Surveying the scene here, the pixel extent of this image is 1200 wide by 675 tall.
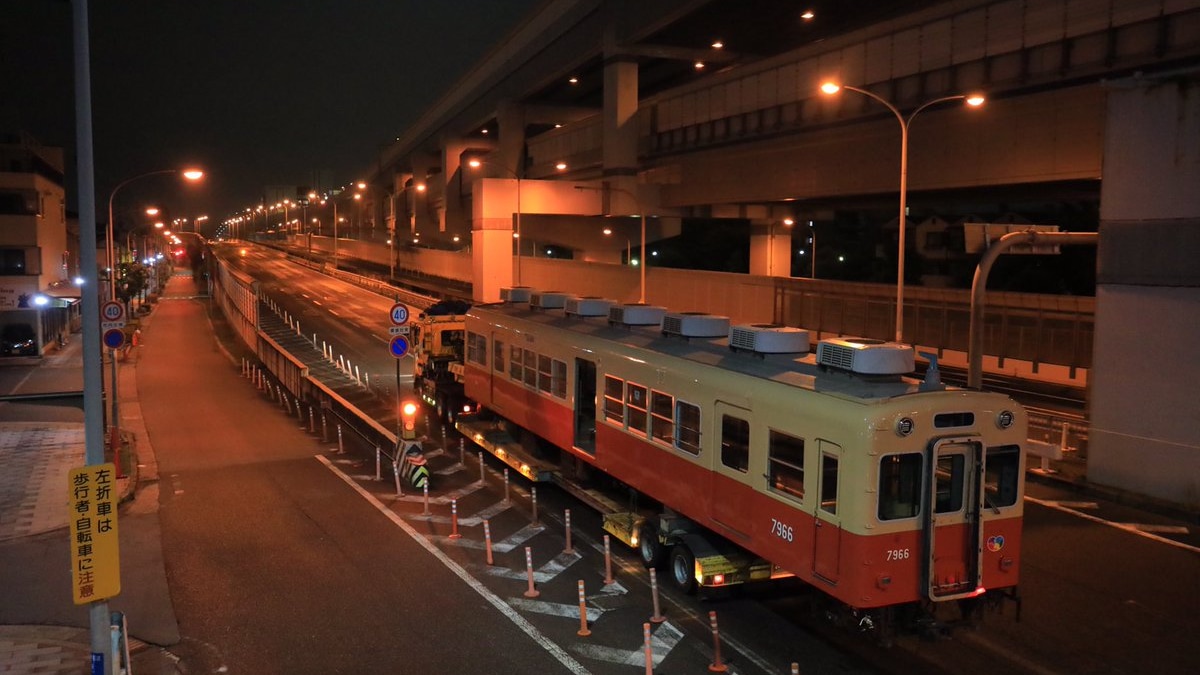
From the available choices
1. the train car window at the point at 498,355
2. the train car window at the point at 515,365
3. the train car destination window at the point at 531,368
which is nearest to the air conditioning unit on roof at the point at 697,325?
the train car destination window at the point at 531,368

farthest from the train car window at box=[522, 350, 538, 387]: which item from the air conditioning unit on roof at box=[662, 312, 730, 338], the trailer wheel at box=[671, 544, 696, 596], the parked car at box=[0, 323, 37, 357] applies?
the parked car at box=[0, 323, 37, 357]

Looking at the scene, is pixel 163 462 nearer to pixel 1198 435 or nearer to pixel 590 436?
pixel 590 436

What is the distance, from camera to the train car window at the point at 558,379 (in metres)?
17.3

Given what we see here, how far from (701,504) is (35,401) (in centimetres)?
2965

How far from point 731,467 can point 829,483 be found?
74.5 inches

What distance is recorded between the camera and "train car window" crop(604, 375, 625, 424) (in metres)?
15.0

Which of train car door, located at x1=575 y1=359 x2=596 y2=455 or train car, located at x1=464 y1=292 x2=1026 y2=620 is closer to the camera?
train car, located at x1=464 y1=292 x2=1026 y2=620

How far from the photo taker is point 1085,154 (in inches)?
976

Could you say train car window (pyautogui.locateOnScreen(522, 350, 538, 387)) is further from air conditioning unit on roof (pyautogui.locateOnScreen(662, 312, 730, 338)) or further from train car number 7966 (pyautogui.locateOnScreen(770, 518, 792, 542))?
train car number 7966 (pyautogui.locateOnScreen(770, 518, 792, 542))

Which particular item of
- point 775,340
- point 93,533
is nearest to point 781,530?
point 775,340

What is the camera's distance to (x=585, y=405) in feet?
56.9

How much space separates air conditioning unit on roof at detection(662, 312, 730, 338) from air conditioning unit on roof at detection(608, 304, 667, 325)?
1714 millimetres

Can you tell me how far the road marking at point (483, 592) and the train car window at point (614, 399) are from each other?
3342mm

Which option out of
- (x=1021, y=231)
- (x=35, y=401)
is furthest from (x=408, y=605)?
(x=35, y=401)
